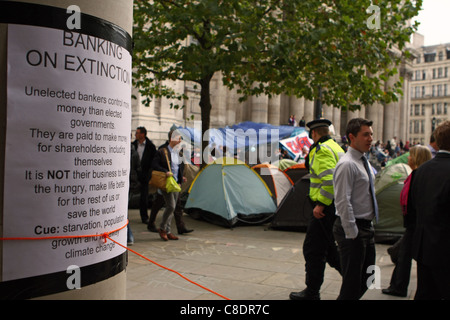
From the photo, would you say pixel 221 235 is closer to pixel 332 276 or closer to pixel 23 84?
pixel 332 276

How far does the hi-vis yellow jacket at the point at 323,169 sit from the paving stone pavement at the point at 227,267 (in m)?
1.35

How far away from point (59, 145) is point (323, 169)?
12.6 ft

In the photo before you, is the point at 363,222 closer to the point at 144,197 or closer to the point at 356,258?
the point at 356,258

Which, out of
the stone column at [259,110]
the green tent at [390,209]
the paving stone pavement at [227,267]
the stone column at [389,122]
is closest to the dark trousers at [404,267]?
the paving stone pavement at [227,267]

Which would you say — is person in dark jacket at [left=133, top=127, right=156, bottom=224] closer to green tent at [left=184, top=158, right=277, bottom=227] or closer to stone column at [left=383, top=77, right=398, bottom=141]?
green tent at [left=184, top=158, right=277, bottom=227]

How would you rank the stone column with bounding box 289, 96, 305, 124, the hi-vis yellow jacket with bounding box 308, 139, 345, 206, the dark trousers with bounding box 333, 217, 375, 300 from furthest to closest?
the stone column with bounding box 289, 96, 305, 124 < the hi-vis yellow jacket with bounding box 308, 139, 345, 206 < the dark trousers with bounding box 333, 217, 375, 300

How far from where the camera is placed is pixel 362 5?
36.6 feet

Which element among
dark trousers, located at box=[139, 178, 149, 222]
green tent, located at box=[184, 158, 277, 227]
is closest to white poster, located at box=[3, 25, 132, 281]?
dark trousers, located at box=[139, 178, 149, 222]

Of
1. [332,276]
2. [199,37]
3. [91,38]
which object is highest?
[199,37]

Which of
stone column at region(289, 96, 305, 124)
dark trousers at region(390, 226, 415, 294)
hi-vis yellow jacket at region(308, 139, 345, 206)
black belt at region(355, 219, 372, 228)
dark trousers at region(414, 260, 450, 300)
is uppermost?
stone column at region(289, 96, 305, 124)

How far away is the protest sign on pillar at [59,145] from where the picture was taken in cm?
180

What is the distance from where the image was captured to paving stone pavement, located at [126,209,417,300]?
18.3 feet
